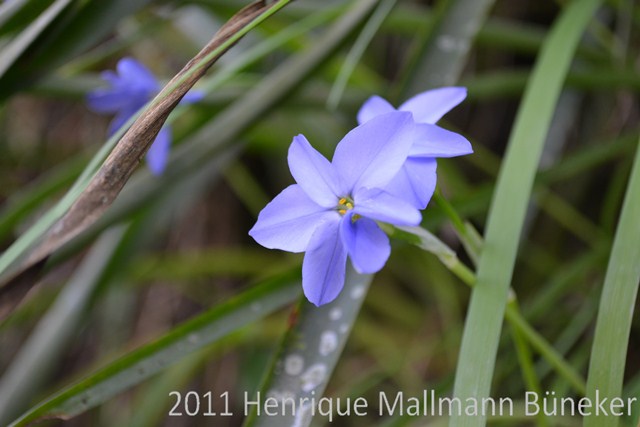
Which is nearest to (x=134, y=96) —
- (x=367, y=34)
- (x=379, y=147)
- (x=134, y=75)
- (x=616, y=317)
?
(x=134, y=75)

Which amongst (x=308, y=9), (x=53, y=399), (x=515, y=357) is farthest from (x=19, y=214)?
(x=515, y=357)

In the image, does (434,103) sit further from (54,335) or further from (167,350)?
(54,335)

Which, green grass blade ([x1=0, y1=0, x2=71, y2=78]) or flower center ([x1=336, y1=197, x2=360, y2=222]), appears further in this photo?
A: green grass blade ([x1=0, y1=0, x2=71, y2=78])

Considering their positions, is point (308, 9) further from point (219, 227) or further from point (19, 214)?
point (219, 227)

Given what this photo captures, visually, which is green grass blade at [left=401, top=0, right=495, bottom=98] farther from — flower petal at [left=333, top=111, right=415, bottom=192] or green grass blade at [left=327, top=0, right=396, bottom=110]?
flower petal at [left=333, top=111, right=415, bottom=192]

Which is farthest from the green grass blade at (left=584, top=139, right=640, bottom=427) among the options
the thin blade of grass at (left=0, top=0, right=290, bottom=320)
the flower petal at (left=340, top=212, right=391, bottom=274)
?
the thin blade of grass at (left=0, top=0, right=290, bottom=320)

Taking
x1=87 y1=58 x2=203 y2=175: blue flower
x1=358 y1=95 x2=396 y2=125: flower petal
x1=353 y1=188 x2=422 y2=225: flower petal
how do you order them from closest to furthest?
x1=353 y1=188 x2=422 y2=225: flower petal < x1=358 y1=95 x2=396 y2=125: flower petal < x1=87 y1=58 x2=203 y2=175: blue flower
